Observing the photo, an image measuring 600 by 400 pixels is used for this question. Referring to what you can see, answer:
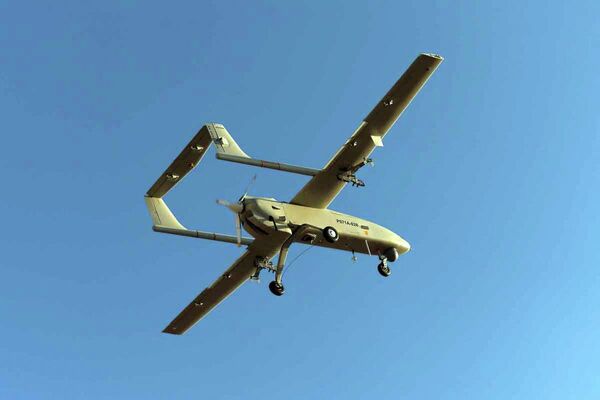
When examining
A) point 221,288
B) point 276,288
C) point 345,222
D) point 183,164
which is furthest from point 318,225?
point 221,288

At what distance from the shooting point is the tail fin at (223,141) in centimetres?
3844

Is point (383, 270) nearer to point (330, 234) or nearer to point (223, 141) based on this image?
point (330, 234)

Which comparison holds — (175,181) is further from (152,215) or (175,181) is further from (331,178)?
(331,178)

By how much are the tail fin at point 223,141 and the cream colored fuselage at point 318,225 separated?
225 centimetres

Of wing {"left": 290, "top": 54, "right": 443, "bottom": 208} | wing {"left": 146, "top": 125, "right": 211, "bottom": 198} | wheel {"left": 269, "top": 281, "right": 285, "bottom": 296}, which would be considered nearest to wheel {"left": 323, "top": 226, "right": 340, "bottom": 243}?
wing {"left": 290, "top": 54, "right": 443, "bottom": 208}

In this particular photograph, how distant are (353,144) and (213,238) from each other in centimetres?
737

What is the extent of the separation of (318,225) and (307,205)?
101 cm

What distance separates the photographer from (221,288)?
1773 inches

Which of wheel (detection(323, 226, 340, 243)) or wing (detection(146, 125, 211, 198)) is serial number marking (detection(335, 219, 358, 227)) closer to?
wheel (detection(323, 226, 340, 243))

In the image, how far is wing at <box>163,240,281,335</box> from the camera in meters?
42.1

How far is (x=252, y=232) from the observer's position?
40.1 metres

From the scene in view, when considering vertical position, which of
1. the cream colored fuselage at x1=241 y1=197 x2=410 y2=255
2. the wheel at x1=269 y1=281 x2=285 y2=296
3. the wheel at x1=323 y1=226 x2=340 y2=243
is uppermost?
the cream colored fuselage at x1=241 y1=197 x2=410 y2=255

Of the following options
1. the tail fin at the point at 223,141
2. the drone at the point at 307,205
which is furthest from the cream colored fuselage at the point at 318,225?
the tail fin at the point at 223,141

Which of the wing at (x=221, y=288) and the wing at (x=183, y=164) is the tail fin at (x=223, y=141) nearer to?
the wing at (x=183, y=164)
